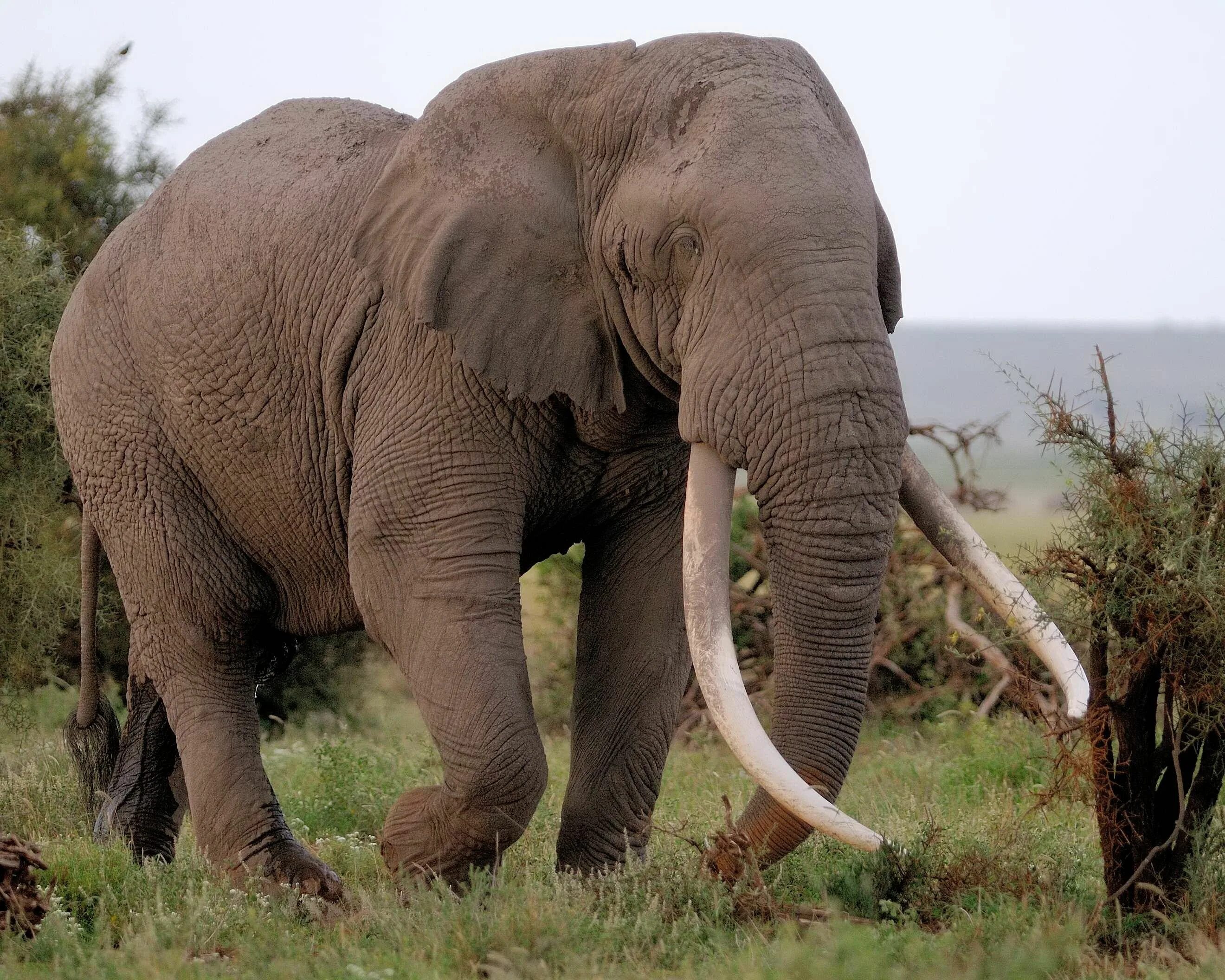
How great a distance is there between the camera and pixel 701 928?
486 centimetres

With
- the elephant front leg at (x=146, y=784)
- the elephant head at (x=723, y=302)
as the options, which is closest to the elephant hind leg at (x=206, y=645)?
the elephant front leg at (x=146, y=784)

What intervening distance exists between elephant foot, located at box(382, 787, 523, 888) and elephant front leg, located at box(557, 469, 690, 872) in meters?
0.61

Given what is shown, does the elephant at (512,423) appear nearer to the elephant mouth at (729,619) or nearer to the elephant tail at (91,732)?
the elephant mouth at (729,619)

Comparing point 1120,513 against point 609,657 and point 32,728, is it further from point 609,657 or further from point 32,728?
point 32,728

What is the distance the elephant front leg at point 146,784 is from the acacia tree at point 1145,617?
4074 millimetres

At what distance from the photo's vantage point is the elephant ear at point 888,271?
515 cm

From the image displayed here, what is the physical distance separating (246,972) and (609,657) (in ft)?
6.61

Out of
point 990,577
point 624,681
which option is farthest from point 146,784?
point 990,577

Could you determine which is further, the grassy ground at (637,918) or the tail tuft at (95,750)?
the tail tuft at (95,750)

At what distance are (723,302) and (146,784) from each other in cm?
393

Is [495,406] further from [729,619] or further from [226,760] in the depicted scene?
[226,760]

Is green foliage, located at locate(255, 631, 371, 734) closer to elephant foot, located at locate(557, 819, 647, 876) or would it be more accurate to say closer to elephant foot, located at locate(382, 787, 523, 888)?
elephant foot, located at locate(557, 819, 647, 876)

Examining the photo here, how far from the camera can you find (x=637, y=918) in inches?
191

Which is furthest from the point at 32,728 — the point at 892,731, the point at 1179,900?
the point at 1179,900
